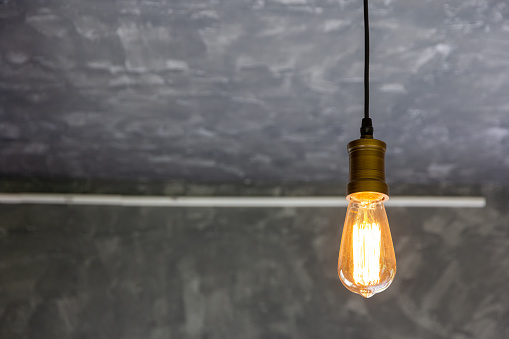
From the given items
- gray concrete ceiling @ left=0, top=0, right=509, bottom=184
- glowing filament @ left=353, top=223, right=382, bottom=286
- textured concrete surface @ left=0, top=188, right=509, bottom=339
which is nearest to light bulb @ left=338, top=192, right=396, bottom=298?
glowing filament @ left=353, top=223, right=382, bottom=286

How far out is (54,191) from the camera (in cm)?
299

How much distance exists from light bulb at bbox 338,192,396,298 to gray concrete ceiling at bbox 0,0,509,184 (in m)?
0.75

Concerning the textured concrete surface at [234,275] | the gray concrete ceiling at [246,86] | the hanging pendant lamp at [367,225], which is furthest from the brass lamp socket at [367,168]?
the textured concrete surface at [234,275]

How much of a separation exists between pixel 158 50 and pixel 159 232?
141cm

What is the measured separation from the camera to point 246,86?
2.02m

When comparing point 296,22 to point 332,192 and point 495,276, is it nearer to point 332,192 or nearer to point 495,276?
point 332,192

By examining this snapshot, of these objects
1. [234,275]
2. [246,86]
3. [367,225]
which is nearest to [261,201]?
[234,275]

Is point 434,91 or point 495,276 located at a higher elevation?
point 434,91

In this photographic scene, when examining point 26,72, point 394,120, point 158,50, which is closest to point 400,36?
point 394,120

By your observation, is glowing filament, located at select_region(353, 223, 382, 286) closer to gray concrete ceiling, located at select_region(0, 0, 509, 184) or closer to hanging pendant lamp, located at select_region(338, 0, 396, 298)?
hanging pendant lamp, located at select_region(338, 0, 396, 298)

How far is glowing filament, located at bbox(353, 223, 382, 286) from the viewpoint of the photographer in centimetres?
104

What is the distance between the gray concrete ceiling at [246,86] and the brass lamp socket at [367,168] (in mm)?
702

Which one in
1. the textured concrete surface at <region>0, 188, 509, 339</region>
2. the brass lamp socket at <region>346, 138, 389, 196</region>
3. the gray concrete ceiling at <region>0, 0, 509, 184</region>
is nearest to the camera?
the brass lamp socket at <region>346, 138, 389, 196</region>

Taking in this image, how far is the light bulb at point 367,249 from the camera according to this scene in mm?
1043
